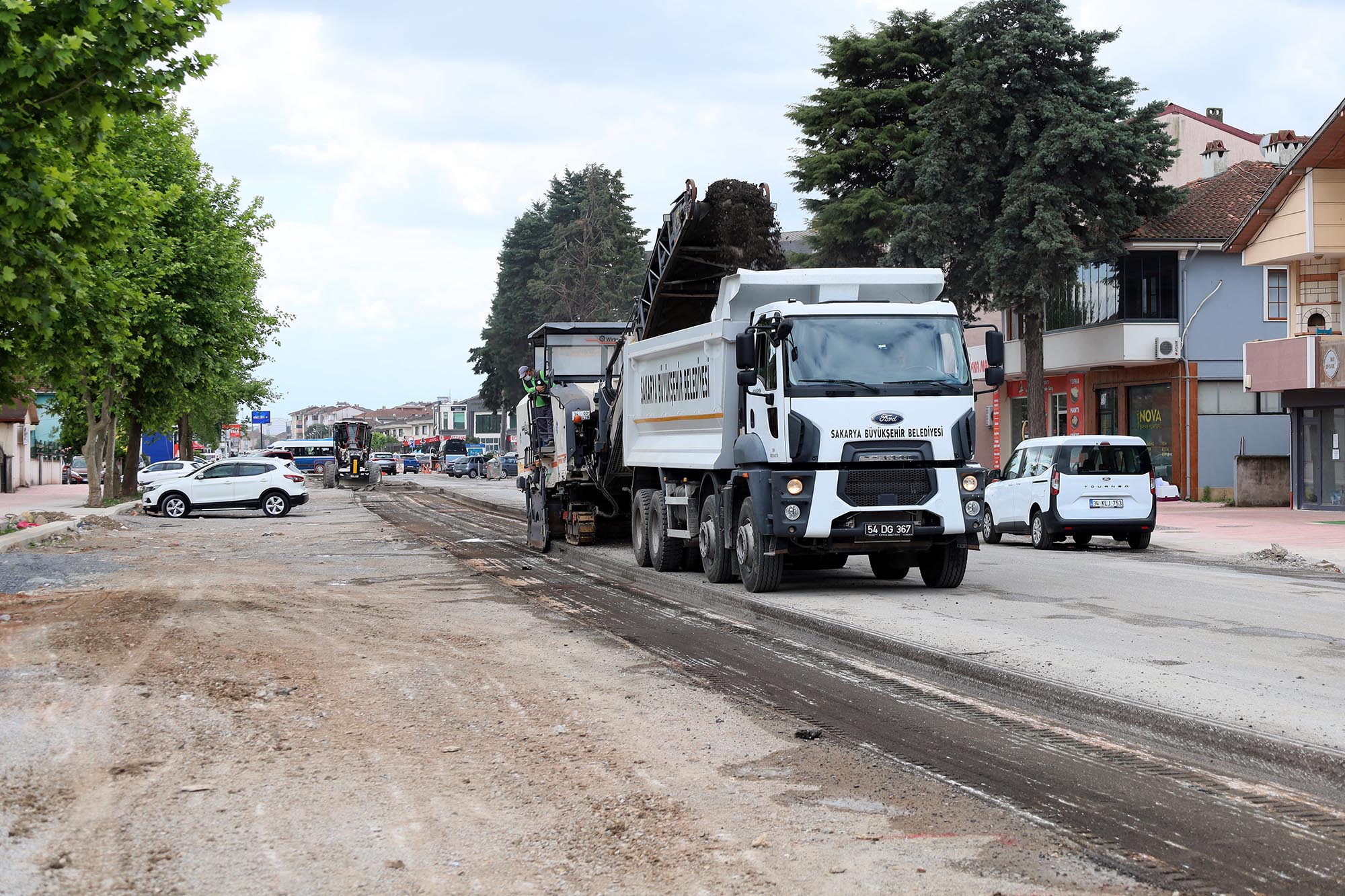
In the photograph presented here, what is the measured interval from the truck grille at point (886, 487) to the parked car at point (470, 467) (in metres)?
78.1

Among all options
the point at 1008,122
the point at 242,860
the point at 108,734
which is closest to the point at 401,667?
the point at 108,734

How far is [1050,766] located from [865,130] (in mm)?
37137

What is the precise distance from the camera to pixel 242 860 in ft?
16.6

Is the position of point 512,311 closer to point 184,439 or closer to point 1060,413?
point 184,439

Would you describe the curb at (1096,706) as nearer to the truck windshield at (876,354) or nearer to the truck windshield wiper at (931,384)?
the truck windshield at (876,354)

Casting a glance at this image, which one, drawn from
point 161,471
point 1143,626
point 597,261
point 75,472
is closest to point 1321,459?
point 1143,626

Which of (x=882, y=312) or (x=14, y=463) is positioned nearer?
(x=882, y=312)

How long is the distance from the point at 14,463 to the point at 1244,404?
52106 millimetres

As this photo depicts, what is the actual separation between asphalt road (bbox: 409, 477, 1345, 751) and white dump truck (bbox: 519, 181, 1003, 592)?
0.54 meters

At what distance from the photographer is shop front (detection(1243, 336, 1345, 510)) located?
1210 inches

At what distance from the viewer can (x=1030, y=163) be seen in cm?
3634

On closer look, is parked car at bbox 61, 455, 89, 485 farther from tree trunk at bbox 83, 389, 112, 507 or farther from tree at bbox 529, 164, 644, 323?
tree trunk at bbox 83, 389, 112, 507

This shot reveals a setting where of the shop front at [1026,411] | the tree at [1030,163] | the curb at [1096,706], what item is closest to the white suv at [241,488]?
the tree at [1030,163]

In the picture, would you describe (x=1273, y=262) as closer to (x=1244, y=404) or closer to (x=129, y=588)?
(x=1244, y=404)
